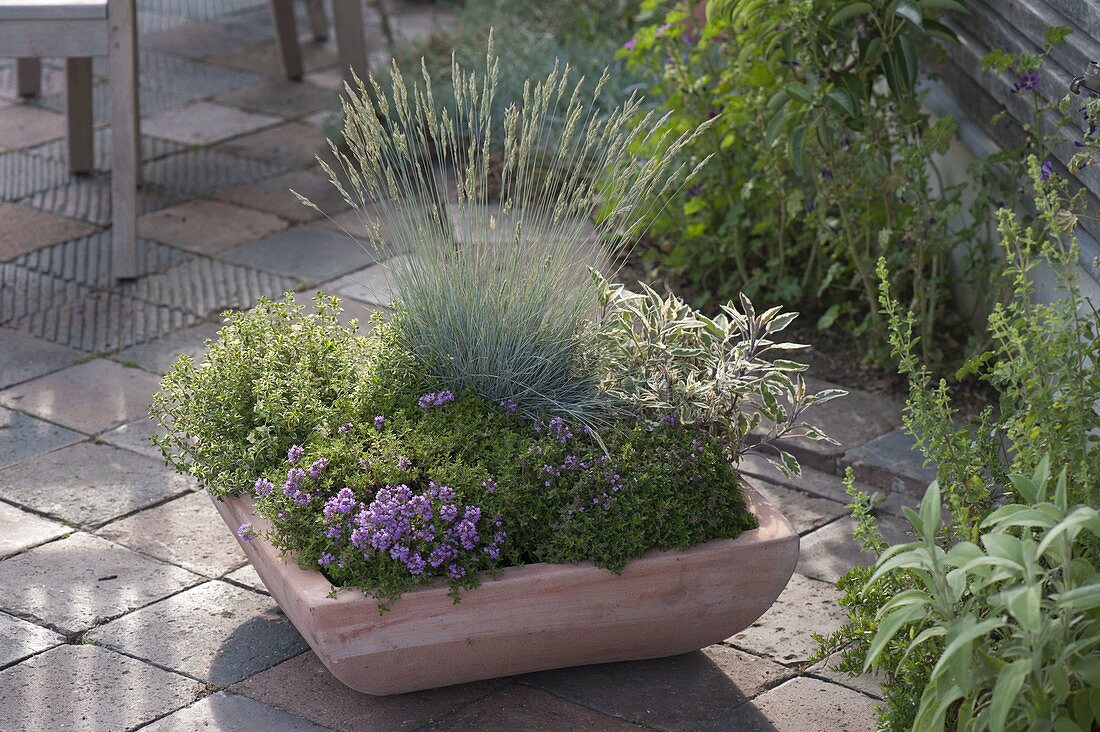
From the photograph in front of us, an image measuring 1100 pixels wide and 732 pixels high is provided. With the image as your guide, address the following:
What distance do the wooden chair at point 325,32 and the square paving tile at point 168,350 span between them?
1011mm

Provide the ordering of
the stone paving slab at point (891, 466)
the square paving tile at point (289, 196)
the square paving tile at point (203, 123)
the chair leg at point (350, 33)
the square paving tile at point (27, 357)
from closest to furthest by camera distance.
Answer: the stone paving slab at point (891, 466) → the square paving tile at point (27, 357) → the square paving tile at point (289, 196) → the chair leg at point (350, 33) → the square paving tile at point (203, 123)

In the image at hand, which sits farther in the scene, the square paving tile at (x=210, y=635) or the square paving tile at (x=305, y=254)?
the square paving tile at (x=305, y=254)

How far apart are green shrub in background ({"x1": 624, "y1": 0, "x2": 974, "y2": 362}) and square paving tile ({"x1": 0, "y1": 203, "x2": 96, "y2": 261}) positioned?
6.91 ft

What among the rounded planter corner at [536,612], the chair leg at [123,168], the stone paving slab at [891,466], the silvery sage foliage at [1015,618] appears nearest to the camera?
the silvery sage foliage at [1015,618]

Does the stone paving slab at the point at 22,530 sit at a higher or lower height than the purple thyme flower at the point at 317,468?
lower

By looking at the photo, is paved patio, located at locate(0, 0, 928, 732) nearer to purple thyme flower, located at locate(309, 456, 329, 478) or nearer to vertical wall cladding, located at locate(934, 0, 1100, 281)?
purple thyme flower, located at locate(309, 456, 329, 478)

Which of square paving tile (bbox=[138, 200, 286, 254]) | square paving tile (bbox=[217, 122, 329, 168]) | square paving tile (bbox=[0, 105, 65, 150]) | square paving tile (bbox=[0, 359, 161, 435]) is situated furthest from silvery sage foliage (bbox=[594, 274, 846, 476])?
square paving tile (bbox=[0, 105, 65, 150])

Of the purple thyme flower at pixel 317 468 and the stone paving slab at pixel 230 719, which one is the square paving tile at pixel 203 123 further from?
the stone paving slab at pixel 230 719

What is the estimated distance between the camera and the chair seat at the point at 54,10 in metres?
4.01

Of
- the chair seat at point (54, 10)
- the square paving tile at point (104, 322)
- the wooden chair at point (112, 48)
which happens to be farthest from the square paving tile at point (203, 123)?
the square paving tile at point (104, 322)

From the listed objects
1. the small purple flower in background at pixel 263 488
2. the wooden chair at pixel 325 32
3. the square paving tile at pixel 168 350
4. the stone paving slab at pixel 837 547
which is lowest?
the square paving tile at pixel 168 350

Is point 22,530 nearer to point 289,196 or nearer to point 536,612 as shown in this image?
point 536,612

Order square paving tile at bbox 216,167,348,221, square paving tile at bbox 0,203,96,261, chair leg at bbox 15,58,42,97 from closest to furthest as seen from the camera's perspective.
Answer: square paving tile at bbox 0,203,96,261 < square paving tile at bbox 216,167,348,221 < chair leg at bbox 15,58,42,97

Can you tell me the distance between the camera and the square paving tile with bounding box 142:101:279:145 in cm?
552
